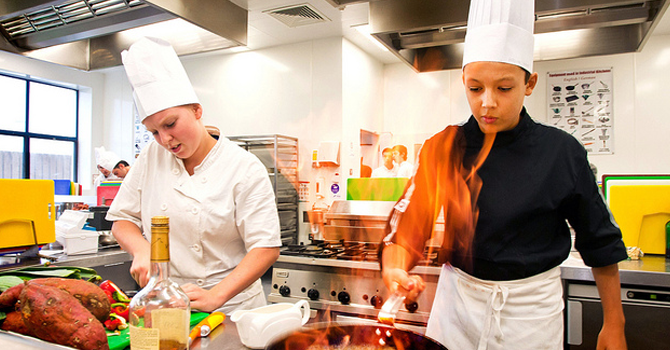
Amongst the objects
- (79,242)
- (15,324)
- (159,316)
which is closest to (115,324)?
(15,324)

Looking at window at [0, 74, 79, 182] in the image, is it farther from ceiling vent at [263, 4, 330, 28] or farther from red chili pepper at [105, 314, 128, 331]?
red chili pepper at [105, 314, 128, 331]

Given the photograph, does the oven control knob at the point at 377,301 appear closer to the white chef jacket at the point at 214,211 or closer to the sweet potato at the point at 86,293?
the white chef jacket at the point at 214,211

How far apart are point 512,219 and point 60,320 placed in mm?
1156

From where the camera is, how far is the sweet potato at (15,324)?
3.38 feet

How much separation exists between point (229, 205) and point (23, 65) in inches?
280

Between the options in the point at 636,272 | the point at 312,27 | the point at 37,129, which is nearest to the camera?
the point at 636,272

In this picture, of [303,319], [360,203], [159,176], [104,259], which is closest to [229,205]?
[159,176]

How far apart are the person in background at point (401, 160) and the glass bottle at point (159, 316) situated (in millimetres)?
5321

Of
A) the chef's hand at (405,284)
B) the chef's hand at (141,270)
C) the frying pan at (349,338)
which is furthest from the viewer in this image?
the chef's hand at (141,270)

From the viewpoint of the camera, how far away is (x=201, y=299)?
49.8 inches

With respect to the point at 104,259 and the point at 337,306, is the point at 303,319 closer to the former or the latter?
the point at 337,306

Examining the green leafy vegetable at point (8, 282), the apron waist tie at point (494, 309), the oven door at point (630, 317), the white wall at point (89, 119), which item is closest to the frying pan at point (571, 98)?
the oven door at point (630, 317)

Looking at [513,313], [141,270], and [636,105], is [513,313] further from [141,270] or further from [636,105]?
[636,105]

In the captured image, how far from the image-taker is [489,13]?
1.29m
